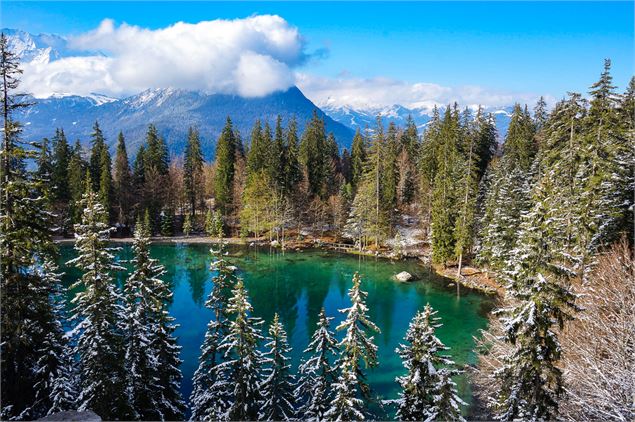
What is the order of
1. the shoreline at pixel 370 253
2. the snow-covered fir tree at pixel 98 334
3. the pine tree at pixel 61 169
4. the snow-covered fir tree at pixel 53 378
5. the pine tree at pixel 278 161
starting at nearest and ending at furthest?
the snow-covered fir tree at pixel 98 334 → the snow-covered fir tree at pixel 53 378 → the shoreline at pixel 370 253 → the pine tree at pixel 278 161 → the pine tree at pixel 61 169

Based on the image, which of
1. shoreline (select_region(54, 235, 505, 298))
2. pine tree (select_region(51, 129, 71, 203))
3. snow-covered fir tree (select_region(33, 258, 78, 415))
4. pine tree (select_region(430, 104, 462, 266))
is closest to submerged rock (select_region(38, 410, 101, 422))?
snow-covered fir tree (select_region(33, 258, 78, 415))

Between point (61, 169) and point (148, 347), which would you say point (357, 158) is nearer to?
point (61, 169)

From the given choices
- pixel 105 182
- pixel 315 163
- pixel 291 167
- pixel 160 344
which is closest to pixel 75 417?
pixel 160 344

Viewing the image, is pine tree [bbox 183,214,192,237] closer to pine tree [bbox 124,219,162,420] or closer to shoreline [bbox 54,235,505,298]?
shoreline [bbox 54,235,505,298]

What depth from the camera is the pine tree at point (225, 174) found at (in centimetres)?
6969

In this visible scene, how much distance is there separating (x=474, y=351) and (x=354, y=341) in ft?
53.3

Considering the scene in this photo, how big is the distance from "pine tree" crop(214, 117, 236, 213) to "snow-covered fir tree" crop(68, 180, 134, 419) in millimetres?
51861

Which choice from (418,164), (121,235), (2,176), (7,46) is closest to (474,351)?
(2,176)

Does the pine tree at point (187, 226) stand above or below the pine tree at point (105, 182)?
below

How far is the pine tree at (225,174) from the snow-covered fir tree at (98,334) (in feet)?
170

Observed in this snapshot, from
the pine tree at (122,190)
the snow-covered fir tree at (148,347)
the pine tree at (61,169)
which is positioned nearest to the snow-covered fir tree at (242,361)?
the snow-covered fir tree at (148,347)

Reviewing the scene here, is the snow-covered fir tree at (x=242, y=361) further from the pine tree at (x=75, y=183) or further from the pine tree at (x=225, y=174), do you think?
the pine tree at (x=75, y=183)

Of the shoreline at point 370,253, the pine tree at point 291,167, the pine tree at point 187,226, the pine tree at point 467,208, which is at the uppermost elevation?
the pine tree at point 291,167

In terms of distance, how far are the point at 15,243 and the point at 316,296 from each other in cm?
3051
